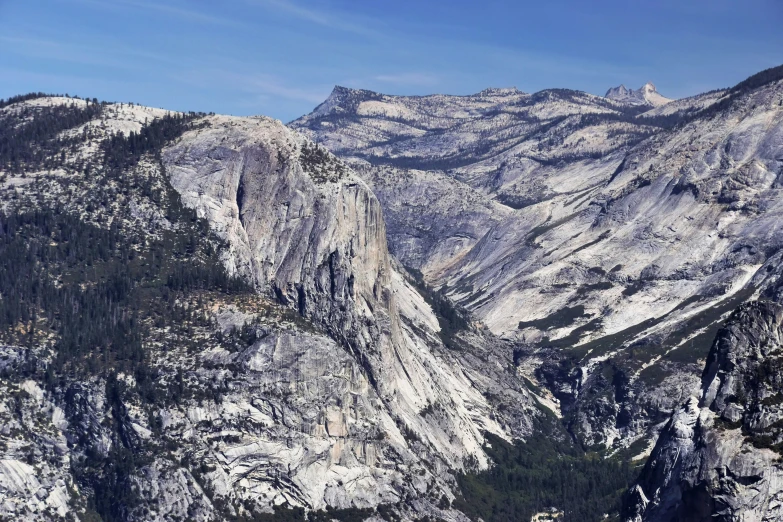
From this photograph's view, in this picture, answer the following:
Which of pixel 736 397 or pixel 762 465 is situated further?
pixel 736 397

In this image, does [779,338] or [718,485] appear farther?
[779,338]

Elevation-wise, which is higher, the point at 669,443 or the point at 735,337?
the point at 735,337

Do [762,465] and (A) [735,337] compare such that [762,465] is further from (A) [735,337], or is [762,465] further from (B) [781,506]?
(A) [735,337]

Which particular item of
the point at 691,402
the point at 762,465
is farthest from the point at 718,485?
the point at 691,402

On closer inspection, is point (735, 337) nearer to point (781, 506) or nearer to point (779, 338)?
point (779, 338)

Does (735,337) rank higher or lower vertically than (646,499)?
higher

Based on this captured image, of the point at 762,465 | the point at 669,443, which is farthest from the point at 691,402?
the point at 762,465
